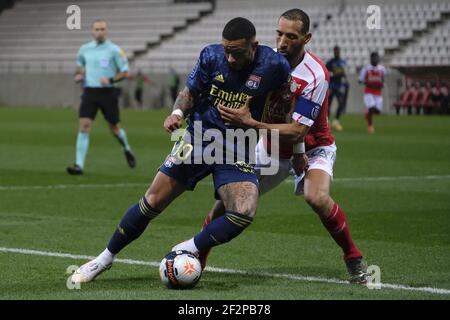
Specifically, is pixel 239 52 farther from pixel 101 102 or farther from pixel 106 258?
pixel 101 102

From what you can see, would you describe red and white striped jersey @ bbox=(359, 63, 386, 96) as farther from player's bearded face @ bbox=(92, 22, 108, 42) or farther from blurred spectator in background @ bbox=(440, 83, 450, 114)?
player's bearded face @ bbox=(92, 22, 108, 42)

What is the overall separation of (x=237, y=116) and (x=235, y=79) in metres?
0.31

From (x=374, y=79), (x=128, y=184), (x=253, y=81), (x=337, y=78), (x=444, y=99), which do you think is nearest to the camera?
(x=253, y=81)

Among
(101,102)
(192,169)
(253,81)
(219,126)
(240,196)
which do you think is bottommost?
(101,102)

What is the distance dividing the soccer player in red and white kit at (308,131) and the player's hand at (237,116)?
18 cm

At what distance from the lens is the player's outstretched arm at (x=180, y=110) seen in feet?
24.0

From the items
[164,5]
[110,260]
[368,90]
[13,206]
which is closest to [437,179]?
[13,206]

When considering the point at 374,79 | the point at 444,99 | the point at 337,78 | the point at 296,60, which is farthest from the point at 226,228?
the point at 444,99

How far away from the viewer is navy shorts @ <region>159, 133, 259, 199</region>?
7492 millimetres

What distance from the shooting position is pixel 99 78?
1750 centimetres

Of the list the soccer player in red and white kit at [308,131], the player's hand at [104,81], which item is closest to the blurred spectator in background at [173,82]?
the player's hand at [104,81]

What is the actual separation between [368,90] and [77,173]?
15217mm

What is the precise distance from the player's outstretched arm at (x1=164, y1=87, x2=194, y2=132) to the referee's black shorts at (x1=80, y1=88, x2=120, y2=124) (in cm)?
979

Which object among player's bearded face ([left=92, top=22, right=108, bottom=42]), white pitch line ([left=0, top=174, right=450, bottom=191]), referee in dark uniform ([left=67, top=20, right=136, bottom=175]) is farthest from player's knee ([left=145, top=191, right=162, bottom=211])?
player's bearded face ([left=92, top=22, right=108, bottom=42])
